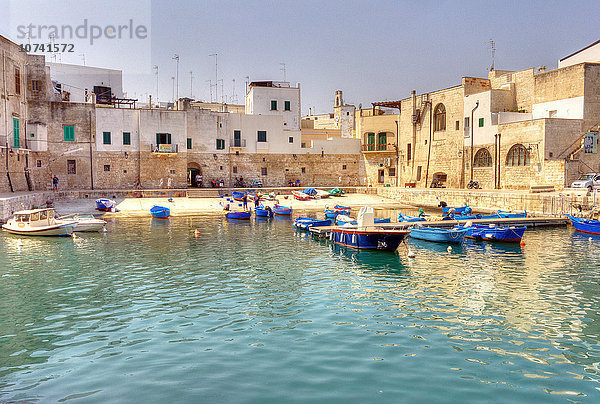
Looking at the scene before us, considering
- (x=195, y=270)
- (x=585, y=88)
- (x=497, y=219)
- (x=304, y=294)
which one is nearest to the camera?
(x=304, y=294)

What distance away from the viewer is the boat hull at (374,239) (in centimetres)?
2008

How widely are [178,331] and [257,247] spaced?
448 inches

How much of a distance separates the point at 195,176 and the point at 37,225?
23692 mm

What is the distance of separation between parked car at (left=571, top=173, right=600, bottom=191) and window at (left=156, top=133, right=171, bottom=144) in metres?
32.5

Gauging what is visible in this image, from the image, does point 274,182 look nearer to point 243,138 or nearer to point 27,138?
point 243,138

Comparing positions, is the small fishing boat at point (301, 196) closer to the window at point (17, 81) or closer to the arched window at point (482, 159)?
the arched window at point (482, 159)

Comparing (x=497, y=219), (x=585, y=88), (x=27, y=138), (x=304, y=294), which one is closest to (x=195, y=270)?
(x=304, y=294)

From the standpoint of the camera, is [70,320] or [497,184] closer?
[70,320]

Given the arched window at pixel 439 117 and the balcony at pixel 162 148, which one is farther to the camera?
the arched window at pixel 439 117

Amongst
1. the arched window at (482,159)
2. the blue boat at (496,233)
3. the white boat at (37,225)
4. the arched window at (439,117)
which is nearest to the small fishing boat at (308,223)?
the blue boat at (496,233)

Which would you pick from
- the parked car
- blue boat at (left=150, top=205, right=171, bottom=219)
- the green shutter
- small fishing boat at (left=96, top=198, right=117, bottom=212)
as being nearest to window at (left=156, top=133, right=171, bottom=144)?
small fishing boat at (left=96, top=198, right=117, bottom=212)

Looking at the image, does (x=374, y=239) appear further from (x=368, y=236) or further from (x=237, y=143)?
(x=237, y=143)

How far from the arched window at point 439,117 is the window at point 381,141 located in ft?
22.6

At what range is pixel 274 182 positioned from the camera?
159ft
